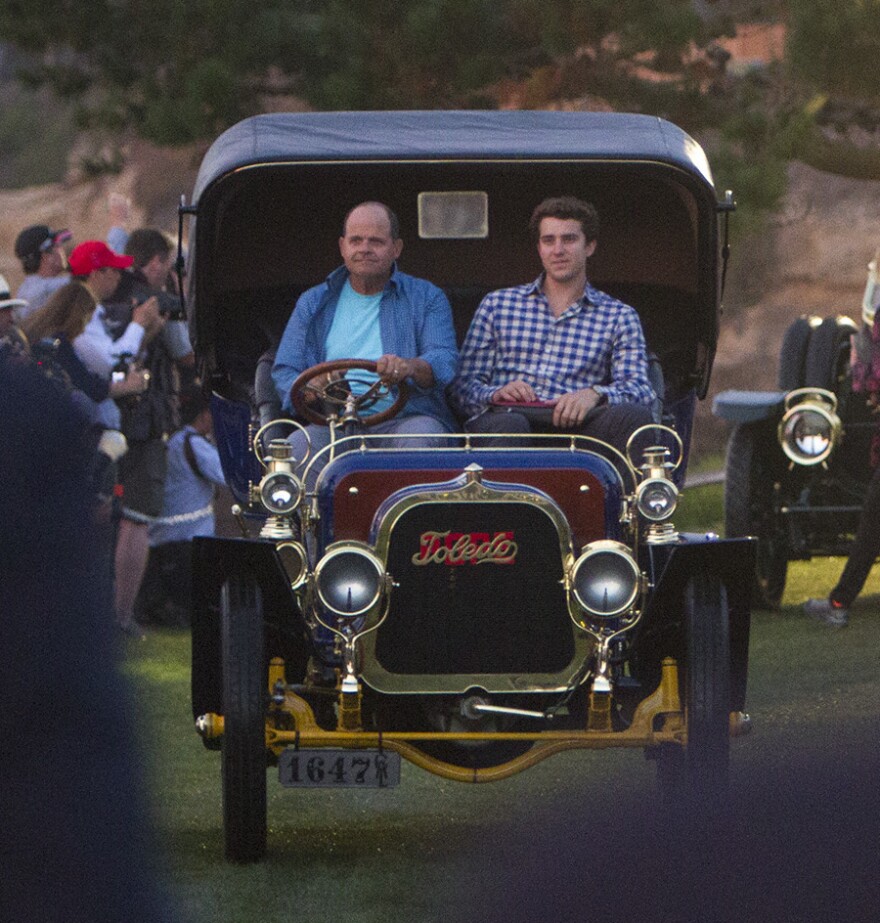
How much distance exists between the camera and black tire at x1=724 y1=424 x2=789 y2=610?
11070 millimetres

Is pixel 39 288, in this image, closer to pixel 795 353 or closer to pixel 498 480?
pixel 795 353

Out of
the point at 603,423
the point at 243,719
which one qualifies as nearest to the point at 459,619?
the point at 243,719

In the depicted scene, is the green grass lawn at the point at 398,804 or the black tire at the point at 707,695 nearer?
the green grass lawn at the point at 398,804

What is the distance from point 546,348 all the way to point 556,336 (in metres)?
0.05

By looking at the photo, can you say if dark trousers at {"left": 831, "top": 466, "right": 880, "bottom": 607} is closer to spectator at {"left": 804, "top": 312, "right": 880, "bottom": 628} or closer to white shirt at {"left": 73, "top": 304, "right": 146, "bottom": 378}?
spectator at {"left": 804, "top": 312, "right": 880, "bottom": 628}

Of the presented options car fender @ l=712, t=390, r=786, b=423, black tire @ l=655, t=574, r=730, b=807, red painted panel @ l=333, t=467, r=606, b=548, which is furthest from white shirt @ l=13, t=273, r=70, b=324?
black tire @ l=655, t=574, r=730, b=807

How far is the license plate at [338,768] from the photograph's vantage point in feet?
18.5

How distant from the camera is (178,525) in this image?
11.3 m

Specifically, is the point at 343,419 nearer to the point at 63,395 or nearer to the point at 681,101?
the point at 63,395

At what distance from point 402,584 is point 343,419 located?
806 mm

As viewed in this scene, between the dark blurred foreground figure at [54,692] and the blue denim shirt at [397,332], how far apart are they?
466 centimetres

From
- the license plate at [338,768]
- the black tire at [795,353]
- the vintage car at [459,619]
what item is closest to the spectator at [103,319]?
the black tire at [795,353]

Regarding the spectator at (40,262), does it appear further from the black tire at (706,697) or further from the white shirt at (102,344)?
the black tire at (706,697)

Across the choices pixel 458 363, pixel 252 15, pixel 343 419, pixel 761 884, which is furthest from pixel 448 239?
pixel 252 15
